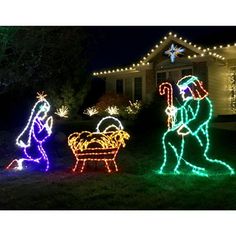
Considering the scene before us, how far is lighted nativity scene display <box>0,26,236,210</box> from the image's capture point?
27.8 ft

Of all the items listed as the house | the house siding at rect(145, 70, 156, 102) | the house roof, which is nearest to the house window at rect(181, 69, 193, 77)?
the house

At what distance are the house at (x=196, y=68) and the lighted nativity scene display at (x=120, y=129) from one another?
0.05 metres

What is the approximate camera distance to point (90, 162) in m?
11.8

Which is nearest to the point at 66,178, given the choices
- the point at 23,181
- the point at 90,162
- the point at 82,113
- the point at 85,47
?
the point at 23,181

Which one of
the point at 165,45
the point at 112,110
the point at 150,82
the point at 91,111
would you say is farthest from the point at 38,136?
the point at 91,111

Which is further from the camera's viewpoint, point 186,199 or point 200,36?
point 200,36

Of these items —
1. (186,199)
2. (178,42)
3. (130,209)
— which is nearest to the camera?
(130,209)

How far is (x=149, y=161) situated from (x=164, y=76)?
43.6 ft

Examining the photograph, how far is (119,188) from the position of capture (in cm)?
877

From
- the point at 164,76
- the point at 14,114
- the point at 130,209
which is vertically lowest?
the point at 130,209

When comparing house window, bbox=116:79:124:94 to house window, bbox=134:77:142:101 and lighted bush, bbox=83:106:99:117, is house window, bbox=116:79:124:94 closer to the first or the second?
house window, bbox=134:77:142:101

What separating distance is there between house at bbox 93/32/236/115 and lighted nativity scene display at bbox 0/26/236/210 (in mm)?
49

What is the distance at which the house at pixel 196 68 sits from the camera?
22000mm

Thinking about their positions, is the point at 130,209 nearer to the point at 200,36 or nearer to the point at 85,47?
the point at 85,47
